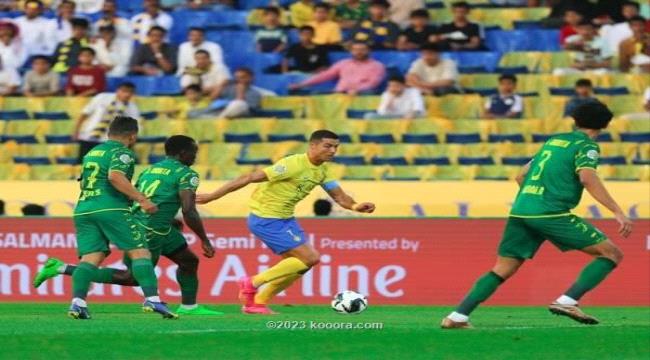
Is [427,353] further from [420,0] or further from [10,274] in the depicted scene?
[420,0]

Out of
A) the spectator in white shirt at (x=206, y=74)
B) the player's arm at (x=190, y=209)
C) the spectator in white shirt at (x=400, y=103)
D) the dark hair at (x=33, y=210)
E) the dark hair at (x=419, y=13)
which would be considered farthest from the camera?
the dark hair at (x=419, y=13)

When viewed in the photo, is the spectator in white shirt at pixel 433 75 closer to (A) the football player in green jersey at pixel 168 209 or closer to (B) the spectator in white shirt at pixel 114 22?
(B) the spectator in white shirt at pixel 114 22

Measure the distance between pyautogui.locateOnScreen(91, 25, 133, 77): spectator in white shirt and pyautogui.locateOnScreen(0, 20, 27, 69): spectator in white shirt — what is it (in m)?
1.08

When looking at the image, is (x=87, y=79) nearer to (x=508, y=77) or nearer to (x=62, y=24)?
(x=62, y=24)

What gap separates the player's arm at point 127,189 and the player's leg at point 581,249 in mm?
3191

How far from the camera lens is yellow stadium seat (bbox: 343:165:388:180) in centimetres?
2144

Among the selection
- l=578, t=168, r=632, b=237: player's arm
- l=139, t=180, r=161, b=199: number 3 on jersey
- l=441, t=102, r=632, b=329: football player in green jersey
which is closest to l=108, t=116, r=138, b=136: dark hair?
l=139, t=180, r=161, b=199: number 3 on jersey

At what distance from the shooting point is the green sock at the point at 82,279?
13.9 meters

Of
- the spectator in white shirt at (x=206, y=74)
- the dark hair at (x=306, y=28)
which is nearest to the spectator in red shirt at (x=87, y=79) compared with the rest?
→ the spectator in white shirt at (x=206, y=74)

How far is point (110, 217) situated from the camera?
45.5ft

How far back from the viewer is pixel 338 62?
2311cm

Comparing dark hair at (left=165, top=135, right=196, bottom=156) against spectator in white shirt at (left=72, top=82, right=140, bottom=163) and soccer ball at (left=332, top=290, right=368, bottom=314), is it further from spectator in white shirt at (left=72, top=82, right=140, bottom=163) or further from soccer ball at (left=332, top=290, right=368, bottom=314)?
spectator in white shirt at (left=72, top=82, right=140, bottom=163)

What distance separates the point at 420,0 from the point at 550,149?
450 inches

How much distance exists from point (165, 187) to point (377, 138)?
296 inches
